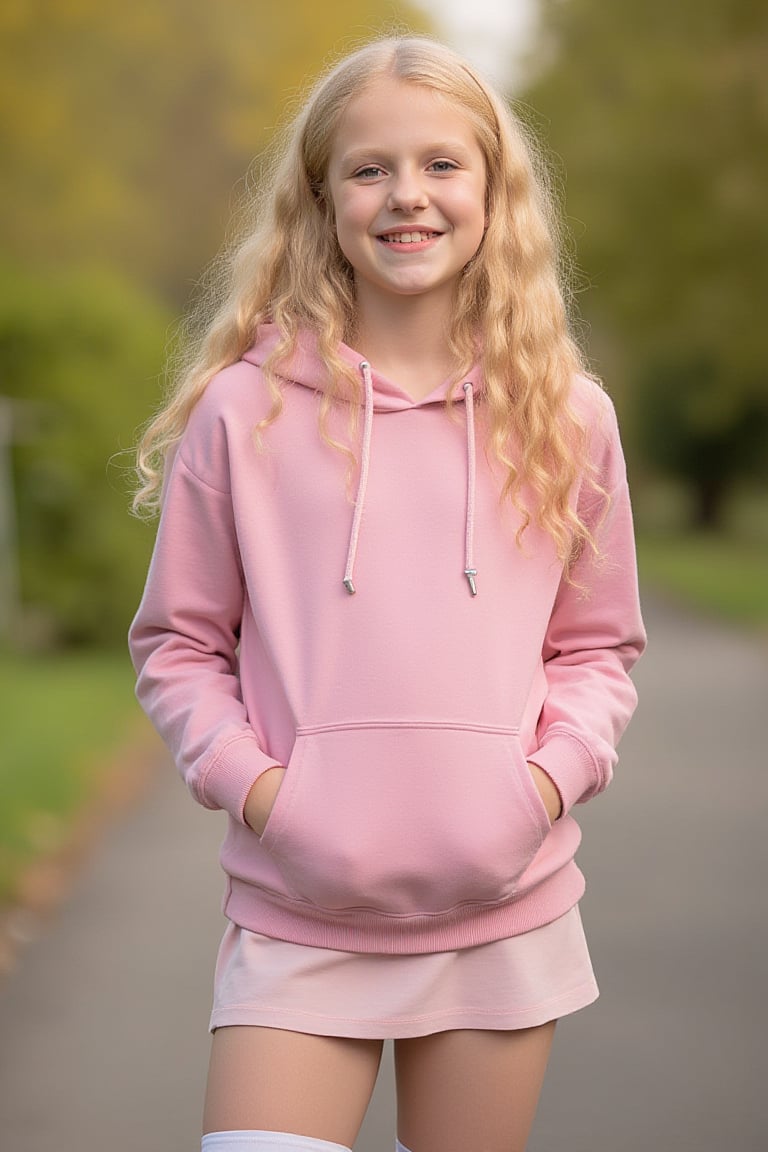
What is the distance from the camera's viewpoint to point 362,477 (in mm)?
2680

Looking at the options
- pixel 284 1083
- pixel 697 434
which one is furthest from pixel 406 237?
pixel 697 434

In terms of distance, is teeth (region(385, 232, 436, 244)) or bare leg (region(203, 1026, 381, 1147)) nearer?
bare leg (region(203, 1026, 381, 1147))

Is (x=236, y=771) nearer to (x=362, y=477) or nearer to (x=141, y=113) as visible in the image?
(x=362, y=477)

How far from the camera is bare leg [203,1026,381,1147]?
2547mm

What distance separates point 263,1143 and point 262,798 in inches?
18.6

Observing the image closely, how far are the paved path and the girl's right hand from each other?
207cm

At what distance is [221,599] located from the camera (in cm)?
280

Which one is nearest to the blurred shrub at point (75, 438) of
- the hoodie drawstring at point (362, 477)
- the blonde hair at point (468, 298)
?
the blonde hair at point (468, 298)

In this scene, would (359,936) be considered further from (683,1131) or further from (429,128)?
(683,1131)

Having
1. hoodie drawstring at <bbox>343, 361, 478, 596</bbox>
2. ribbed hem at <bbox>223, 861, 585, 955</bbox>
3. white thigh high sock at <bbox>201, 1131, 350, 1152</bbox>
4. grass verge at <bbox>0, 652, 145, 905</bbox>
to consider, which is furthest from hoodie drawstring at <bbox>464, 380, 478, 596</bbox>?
grass verge at <bbox>0, 652, 145, 905</bbox>

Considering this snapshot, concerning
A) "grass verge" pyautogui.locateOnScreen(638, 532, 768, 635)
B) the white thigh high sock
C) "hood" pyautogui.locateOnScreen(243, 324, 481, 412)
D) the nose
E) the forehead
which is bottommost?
"grass verge" pyautogui.locateOnScreen(638, 532, 768, 635)

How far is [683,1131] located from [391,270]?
2.58 metres

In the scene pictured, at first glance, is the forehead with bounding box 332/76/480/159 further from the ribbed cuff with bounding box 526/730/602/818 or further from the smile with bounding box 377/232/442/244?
the ribbed cuff with bounding box 526/730/602/818

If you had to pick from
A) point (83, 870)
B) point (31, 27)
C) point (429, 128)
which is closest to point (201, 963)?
point (83, 870)
